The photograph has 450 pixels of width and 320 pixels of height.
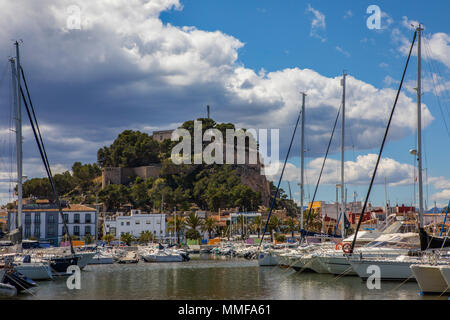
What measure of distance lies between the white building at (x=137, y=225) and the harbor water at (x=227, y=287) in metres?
59.2

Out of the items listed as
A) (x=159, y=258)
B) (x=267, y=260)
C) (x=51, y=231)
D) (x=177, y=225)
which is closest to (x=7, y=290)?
(x=267, y=260)

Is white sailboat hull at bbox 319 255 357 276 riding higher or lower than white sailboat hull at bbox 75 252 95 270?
higher

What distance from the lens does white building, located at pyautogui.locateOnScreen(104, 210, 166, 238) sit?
10312cm

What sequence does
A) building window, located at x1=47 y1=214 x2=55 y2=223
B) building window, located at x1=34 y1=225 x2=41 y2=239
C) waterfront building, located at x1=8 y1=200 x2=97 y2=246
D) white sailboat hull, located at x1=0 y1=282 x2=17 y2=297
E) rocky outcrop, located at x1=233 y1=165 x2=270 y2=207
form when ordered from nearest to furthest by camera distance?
white sailboat hull, located at x1=0 y1=282 x2=17 y2=297 → building window, located at x1=34 y1=225 x2=41 y2=239 → waterfront building, located at x1=8 y1=200 x2=97 y2=246 → building window, located at x1=47 y1=214 x2=55 y2=223 → rocky outcrop, located at x1=233 y1=165 x2=270 y2=207

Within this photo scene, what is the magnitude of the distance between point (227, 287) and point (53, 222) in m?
61.5

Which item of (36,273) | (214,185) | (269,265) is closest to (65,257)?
(36,273)

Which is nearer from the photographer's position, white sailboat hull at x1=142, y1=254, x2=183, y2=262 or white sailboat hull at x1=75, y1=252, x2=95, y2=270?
white sailboat hull at x1=75, y1=252, x2=95, y2=270

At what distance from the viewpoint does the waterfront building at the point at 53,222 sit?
286 ft

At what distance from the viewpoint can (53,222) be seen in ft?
292

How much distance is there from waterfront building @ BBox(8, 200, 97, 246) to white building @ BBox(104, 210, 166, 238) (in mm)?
10419

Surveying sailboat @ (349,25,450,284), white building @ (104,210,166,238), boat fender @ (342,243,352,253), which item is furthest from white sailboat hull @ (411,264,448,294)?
white building @ (104,210,166,238)

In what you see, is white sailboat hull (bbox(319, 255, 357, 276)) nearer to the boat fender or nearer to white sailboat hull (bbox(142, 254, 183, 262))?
the boat fender

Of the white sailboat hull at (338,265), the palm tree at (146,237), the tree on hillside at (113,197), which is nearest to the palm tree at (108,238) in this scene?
the palm tree at (146,237)
